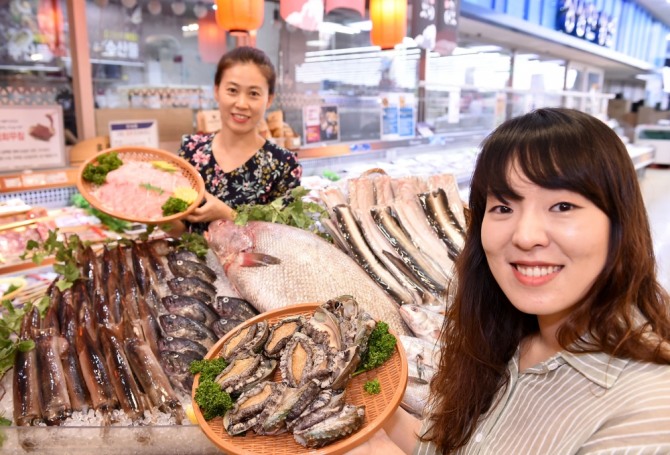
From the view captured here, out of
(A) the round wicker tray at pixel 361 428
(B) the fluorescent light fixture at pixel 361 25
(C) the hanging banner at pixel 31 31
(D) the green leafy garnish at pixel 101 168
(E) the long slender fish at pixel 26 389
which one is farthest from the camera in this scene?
(B) the fluorescent light fixture at pixel 361 25

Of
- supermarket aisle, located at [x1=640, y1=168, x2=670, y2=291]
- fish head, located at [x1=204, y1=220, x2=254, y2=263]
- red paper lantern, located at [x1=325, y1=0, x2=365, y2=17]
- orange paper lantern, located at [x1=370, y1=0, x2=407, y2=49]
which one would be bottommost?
supermarket aisle, located at [x1=640, y1=168, x2=670, y2=291]

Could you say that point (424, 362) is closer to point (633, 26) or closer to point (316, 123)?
point (316, 123)

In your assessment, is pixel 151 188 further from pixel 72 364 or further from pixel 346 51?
pixel 346 51

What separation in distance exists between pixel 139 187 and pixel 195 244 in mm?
405

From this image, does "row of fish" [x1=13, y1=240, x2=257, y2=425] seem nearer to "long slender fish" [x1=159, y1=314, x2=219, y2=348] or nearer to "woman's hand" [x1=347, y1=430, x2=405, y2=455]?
"long slender fish" [x1=159, y1=314, x2=219, y2=348]

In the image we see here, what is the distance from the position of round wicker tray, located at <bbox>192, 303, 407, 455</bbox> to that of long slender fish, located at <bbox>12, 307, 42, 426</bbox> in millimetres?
583

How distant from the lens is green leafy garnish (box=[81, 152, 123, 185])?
7.95 feet

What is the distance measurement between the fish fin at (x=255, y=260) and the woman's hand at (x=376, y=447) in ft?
3.08

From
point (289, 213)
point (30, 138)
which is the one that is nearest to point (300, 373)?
point (289, 213)

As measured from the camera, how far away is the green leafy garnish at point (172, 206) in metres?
2.32

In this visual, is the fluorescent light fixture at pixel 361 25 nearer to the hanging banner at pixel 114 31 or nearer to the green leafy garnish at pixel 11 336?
the hanging banner at pixel 114 31

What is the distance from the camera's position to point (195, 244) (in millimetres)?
2359

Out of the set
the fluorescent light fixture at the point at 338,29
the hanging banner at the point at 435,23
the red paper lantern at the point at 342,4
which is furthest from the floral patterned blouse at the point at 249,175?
the fluorescent light fixture at the point at 338,29

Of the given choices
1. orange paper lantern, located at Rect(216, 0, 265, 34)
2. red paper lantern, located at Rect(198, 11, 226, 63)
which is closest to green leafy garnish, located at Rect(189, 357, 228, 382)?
orange paper lantern, located at Rect(216, 0, 265, 34)
